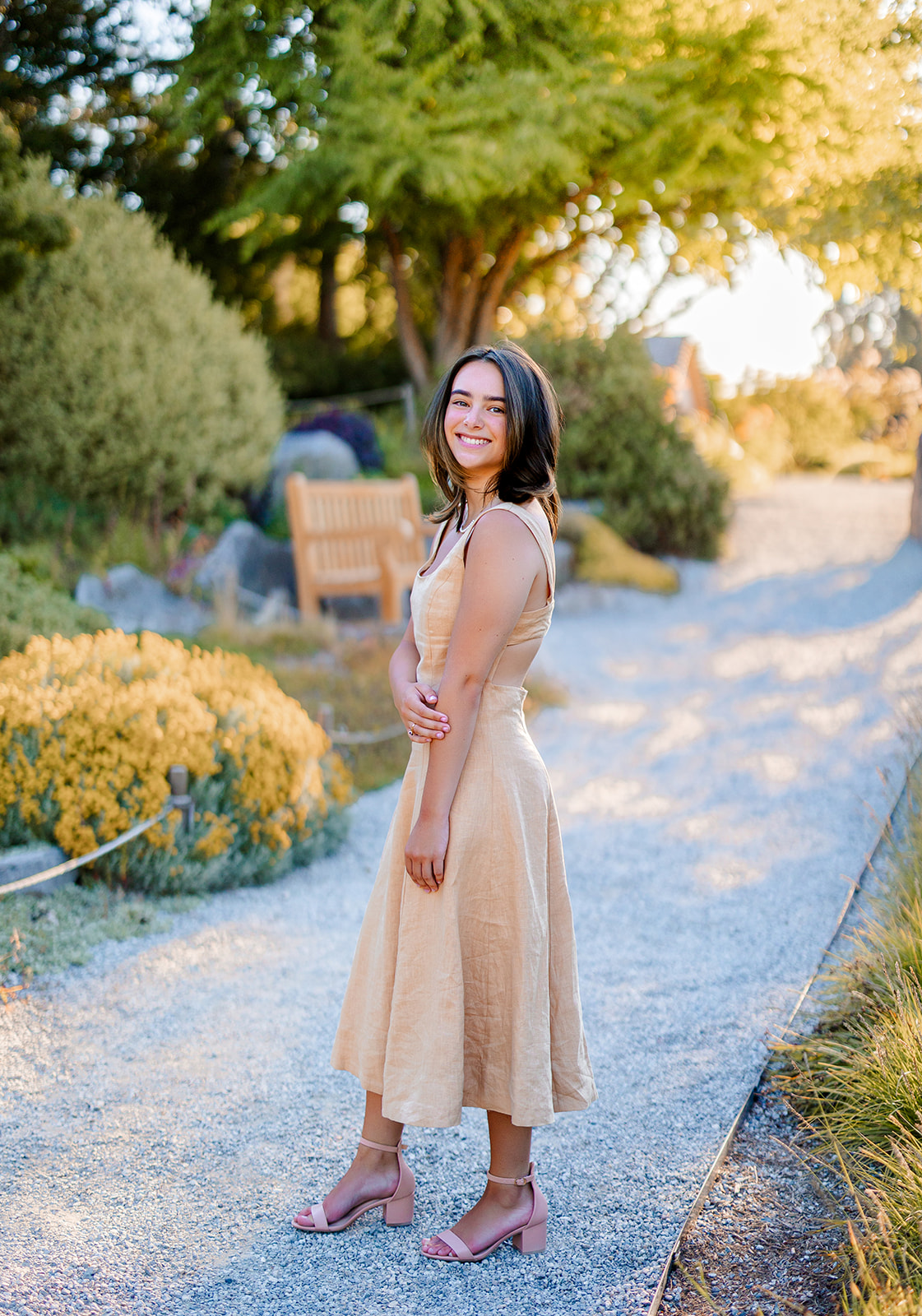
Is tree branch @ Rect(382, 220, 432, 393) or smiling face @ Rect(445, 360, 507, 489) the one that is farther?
tree branch @ Rect(382, 220, 432, 393)

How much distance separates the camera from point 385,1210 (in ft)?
7.60

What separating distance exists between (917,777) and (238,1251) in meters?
3.42

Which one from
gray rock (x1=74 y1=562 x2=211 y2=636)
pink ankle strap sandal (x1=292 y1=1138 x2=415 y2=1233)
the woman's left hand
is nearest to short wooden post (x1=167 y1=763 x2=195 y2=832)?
pink ankle strap sandal (x1=292 y1=1138 x2=415 y2=1233)

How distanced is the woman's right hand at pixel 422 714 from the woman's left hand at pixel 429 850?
0.55ft

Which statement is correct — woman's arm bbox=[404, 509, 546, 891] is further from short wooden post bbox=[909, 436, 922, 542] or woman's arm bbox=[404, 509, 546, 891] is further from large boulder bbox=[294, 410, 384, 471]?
short wooden post bbox=[909, 436, 922, 542]

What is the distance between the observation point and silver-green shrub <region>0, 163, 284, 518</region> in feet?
29.1

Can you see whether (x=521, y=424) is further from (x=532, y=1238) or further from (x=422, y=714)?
(x=532, y=1238)

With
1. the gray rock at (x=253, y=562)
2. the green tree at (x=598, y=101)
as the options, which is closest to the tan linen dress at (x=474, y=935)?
the gray rock at (x=253, y=562)

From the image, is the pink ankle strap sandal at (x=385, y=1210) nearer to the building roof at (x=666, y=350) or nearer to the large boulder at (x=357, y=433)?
the large boulder at (x=357, y=433)

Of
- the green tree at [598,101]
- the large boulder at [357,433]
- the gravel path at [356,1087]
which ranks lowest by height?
the gravel path at [356,1087]

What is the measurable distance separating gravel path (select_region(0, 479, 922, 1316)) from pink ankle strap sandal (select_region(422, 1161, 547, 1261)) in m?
0.03

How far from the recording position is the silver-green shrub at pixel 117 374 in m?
8.88

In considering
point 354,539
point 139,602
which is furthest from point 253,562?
point 139,602

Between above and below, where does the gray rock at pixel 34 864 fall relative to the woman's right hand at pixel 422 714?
below
